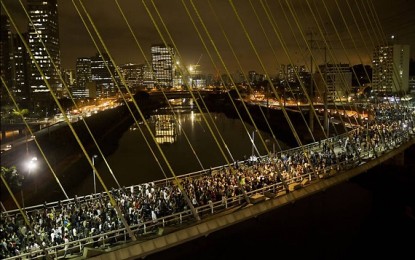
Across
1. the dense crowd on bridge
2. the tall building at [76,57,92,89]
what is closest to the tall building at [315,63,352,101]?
the dense crowd on bridge

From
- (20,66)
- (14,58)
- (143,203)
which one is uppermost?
(14,58)

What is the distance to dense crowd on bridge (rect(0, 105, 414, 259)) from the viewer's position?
827cm

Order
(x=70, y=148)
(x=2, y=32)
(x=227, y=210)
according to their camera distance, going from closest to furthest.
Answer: (x=227, y=210) < (x=70, y=148) < (x=2, y=32)

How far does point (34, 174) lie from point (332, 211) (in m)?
13.9

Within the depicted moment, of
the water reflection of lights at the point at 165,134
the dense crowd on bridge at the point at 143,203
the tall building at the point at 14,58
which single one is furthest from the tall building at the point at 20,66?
the dense crowd on bridge at the point at 143,203

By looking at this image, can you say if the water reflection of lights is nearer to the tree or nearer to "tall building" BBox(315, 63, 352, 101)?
"tall building" BBox(315, 63, 352, 101)

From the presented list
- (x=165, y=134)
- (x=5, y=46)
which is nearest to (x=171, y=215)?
(x=165, y=134)

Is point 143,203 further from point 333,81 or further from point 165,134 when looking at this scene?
point 165,134

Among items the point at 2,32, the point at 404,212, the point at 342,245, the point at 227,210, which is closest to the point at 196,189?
the point at 227,210

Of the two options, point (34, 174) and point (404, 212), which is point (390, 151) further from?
point (34, 174)

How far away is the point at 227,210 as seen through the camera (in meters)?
10.1

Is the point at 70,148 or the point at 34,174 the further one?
the point at 70,148

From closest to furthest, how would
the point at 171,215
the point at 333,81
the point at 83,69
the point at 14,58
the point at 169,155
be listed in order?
the point at 171,215, the point at 169,155, the point at 333,81, the point at 14,58, the point at 83,69

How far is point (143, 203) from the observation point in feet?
32.1
